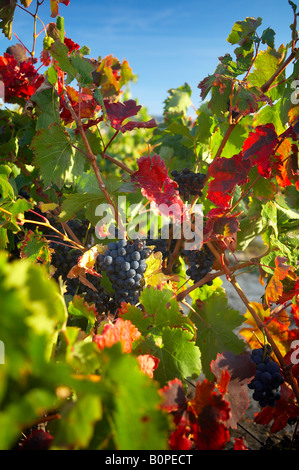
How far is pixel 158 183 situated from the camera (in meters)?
0.75

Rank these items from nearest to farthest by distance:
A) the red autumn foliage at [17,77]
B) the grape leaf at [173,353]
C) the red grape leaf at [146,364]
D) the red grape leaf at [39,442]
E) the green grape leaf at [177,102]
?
the red grape leaf at [39,442] < the red grape leaf at [146,364] < the grape leaf at [173,353] < the red autumn foliage at [17,77] < the green grape leaf at [177,102]

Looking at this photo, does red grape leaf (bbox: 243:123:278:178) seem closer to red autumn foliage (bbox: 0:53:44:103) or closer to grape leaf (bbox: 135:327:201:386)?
grape leaf (bbox: 135:327:201:386)

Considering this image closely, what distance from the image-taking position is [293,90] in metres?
0.83

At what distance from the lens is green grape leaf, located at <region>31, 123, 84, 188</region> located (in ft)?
2.59

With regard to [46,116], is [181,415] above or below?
below

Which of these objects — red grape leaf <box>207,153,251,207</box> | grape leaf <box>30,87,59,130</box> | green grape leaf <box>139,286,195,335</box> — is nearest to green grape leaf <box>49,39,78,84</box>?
grape leaf <box>30,87,59,130</box>

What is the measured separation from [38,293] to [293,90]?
0.80 m

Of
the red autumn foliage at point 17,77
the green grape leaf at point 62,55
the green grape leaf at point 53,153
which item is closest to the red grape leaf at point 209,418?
the green grape leaf at point 53,153

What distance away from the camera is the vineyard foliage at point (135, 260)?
25 centimetres

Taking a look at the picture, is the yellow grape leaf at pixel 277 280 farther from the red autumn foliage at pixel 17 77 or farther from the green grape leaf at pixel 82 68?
the red autumn foliage at pixel 17 77
